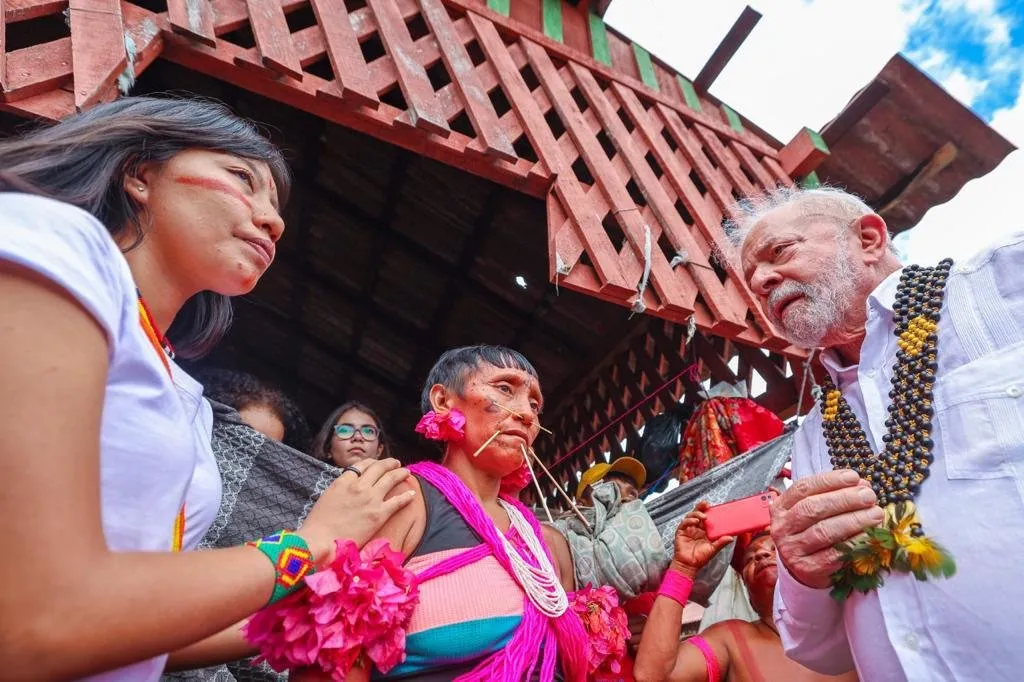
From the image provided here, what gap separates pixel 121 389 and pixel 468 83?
8.63 ft

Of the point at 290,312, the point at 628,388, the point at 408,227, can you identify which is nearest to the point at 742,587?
the point at 628,388

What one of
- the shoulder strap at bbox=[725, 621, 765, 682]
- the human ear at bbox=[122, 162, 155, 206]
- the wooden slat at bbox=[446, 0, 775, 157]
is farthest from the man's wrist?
the wooden slat at bbox=[446, 0, 775, 157]

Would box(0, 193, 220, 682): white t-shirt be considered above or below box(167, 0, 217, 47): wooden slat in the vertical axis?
above

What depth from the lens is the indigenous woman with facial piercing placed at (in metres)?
1.36

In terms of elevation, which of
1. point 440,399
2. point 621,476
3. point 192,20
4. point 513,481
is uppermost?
point 192,20

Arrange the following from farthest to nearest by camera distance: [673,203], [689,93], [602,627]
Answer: [689,93], [673,203], [602,627]

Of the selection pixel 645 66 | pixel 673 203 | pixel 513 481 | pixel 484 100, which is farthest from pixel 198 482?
pixel 645 66

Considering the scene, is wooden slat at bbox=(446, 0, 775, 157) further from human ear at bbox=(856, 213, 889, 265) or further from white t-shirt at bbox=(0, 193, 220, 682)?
white t-shirt at bbox=(0, 193, 220, 682)

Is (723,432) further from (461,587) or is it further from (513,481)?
(461,587)

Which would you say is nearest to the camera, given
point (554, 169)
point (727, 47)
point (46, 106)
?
point (46, 106)

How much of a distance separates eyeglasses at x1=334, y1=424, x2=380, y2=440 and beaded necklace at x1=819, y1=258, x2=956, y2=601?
2.57 meters

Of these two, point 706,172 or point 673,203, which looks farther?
point 706,172

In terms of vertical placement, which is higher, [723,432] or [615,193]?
[615,193]

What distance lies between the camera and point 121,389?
0.92 meters
